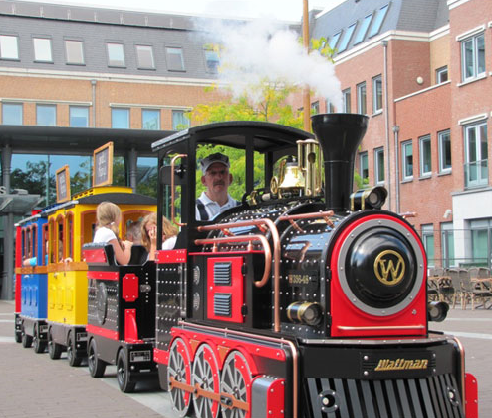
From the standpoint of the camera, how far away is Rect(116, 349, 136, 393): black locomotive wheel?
915cm

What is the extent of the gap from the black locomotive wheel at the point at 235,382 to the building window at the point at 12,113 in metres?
36.0

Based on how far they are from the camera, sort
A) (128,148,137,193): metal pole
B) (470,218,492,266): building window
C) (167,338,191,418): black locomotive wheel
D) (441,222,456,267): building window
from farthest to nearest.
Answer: (128,148,137,193): metal pole < (441,222,456,267): building window < (470,218,492,266): building window < (167,338,191,418): black locomotive wheel

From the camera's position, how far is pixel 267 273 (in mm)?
6348

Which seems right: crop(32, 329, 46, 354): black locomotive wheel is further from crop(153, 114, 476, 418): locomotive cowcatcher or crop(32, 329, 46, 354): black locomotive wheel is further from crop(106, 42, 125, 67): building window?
crop(106, 42, 125, 67): building window

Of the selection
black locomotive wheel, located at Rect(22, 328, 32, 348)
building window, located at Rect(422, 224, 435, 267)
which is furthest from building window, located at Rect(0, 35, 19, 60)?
black locomotive wheel, located at Rect(22, 328, 32, 348)

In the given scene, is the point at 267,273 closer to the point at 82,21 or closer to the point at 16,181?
the point at 16,181

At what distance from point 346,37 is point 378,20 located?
2449 millimetres

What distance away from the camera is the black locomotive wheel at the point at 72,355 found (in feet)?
38.1

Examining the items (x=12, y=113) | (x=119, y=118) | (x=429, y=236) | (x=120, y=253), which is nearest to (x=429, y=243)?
(x=429, y=236)

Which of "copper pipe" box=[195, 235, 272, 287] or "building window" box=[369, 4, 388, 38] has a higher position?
"building window" box=[369, 4, 388, 38]

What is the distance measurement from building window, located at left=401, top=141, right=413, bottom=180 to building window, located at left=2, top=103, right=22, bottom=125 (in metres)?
18.2

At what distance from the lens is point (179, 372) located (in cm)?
766

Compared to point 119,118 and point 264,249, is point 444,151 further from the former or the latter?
point 264,249

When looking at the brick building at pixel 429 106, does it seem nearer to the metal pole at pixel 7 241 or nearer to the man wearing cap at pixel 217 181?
the metal pole at pixel 7 241
